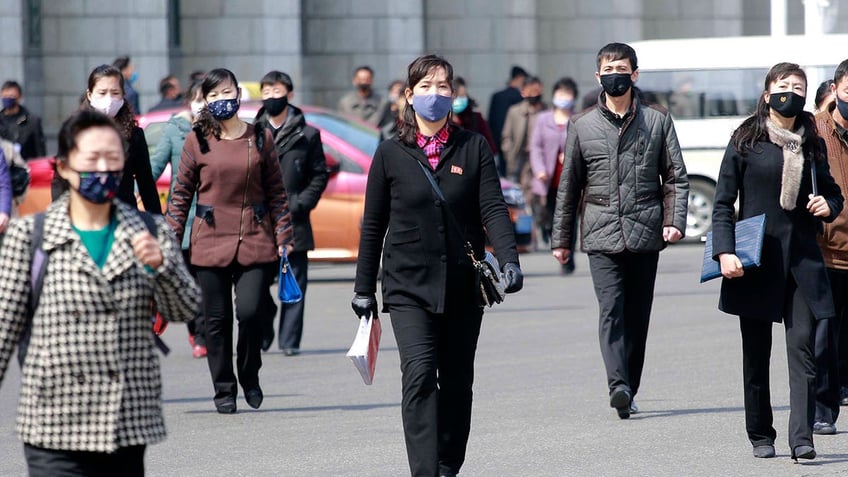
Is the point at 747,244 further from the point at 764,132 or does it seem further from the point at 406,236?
the point at 406,236

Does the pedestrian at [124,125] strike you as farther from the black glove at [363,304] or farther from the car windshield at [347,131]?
the car windshield at [347,131]

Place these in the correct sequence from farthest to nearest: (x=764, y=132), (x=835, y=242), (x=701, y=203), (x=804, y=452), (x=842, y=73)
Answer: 1. (x=701, y=203)
2. (x=835, y=242)
3. (x=842, y=73)
4. (x=764, y=132)
5. (x=804, y=452)

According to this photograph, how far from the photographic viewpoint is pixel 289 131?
11.3 m

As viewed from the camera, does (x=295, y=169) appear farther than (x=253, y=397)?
Yes

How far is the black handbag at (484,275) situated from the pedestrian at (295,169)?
4.49 metres

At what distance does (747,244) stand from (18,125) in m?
13.5

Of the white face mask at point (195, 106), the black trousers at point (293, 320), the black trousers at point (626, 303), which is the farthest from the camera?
the black trousers at point (293, 320)

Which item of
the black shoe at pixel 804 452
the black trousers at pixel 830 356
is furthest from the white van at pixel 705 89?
the black shoe at pixel 804 452

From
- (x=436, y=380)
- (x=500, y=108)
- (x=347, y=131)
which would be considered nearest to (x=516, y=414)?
(x=436, y=380)

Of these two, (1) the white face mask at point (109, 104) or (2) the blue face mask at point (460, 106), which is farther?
(2) the blue face mask at point (460, 106)

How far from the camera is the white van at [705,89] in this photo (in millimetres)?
20328

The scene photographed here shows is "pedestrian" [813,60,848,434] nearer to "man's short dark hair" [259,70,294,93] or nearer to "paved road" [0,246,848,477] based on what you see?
"paved road" [0,246,848,477]

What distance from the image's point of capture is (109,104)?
8695 mm

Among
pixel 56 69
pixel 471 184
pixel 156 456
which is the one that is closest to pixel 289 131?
pixel 156 456
